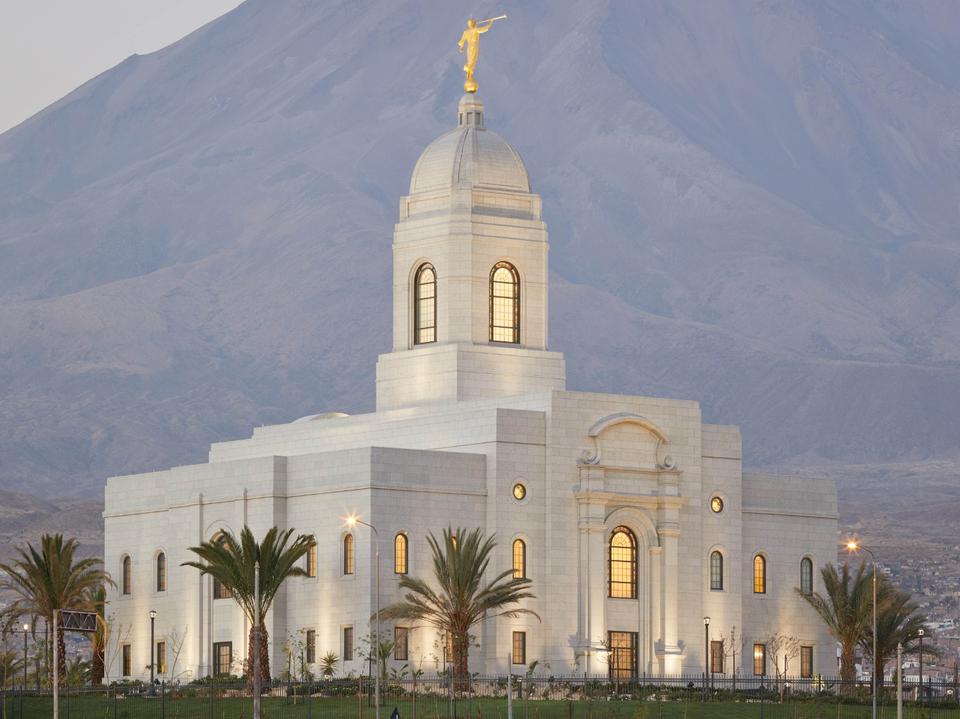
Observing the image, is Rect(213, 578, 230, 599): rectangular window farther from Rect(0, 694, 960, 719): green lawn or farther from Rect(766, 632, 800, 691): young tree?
Rect(766, 632, 800, 691): young tree

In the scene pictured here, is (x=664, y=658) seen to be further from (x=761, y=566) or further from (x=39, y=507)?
(x=39, y=507)

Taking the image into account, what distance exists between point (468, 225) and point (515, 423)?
8470 millimetres

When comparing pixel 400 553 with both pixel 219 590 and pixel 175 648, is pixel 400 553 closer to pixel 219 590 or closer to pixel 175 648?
pixel 219 590

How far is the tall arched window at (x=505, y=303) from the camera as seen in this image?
89.0 meters

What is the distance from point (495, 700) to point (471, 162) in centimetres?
2307

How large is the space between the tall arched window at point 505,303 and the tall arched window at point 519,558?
28.0 feet

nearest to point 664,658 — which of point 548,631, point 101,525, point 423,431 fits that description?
point 548,631

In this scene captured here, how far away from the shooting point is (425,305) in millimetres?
89625

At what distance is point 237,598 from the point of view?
7906 cm

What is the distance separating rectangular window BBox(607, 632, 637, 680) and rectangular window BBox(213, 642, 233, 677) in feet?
41.8

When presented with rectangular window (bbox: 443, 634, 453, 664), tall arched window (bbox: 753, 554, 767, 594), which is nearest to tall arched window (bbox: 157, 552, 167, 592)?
rectangular window (bbox: 443, 634, 453, 664)

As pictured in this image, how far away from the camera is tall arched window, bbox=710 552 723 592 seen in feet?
287

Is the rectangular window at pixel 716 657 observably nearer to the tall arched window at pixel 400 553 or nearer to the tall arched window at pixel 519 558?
the tall arched window at pixel 519 558

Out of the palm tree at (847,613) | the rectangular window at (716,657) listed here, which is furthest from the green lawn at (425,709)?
the rectangular window at (716,657)
